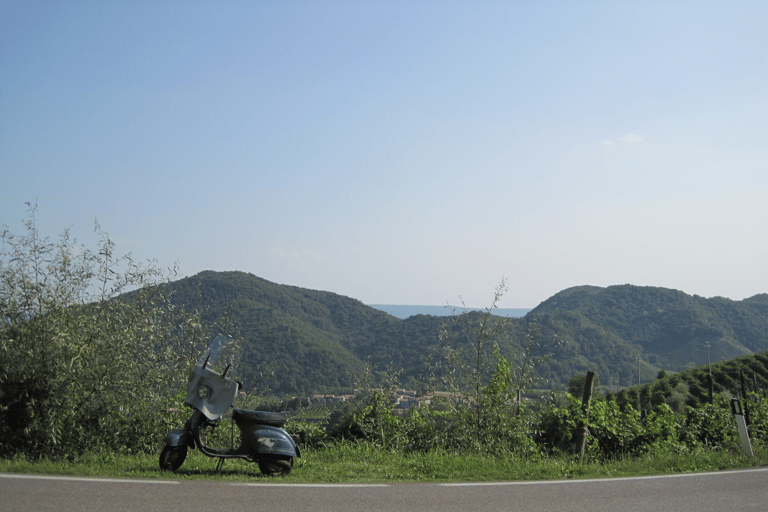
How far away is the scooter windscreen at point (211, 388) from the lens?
6809mm

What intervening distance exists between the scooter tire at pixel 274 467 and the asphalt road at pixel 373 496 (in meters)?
0.50

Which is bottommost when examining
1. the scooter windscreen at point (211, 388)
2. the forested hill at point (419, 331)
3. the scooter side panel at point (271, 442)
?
the scooter side panel at point (271, 442)

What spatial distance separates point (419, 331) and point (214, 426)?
51509 millimetres

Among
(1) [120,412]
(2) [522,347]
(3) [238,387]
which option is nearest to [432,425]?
(2) [522,347]

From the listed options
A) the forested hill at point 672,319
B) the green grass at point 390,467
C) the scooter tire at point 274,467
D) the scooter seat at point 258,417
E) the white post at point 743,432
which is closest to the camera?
the green grass at point 390,467

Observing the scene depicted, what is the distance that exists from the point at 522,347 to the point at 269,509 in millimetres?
6163

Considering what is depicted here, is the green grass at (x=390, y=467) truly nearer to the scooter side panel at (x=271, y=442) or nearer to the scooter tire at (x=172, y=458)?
the scooter tire at (x=172, y=458)

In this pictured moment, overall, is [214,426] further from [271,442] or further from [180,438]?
[271,442]

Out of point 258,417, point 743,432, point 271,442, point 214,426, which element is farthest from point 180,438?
point 743,432

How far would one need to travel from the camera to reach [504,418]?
30.3 feet

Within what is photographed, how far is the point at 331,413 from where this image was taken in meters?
10.3

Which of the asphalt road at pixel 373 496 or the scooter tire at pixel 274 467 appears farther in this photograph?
the scooter tire at pixel 274 467

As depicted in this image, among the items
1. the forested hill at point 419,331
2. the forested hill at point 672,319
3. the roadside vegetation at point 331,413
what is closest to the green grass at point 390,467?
the roadside vegetation at point 331,413

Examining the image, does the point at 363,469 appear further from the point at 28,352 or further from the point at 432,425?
the point at 28,352
